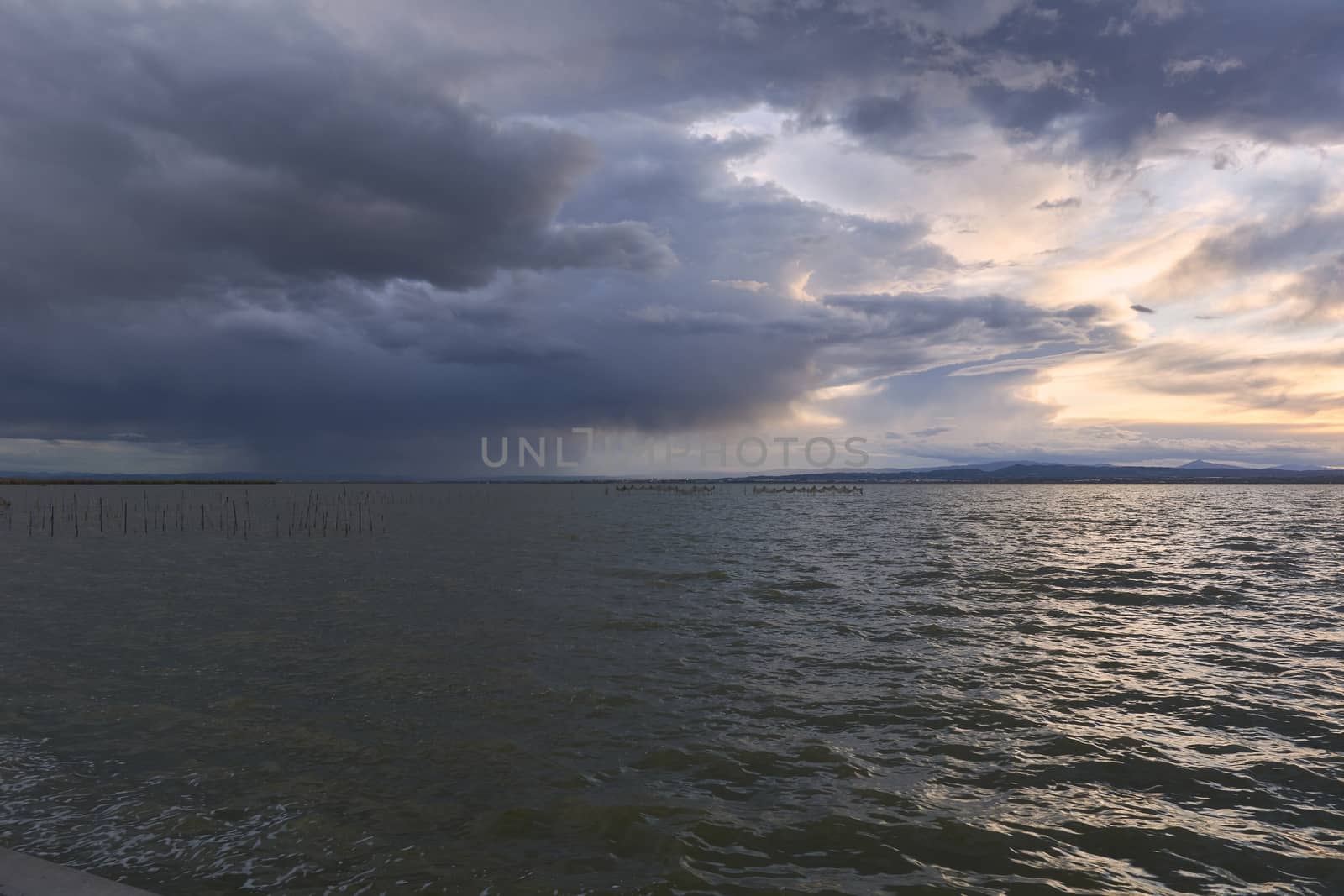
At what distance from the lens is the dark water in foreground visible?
931 centimetres

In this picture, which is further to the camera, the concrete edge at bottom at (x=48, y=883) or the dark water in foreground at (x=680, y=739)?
the dark water in foreground at (x=680, y=739)

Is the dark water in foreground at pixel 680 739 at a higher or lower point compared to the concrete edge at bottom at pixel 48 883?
lower

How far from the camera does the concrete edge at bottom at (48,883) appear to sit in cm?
636

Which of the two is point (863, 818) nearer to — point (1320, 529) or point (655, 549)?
point (655, 549)

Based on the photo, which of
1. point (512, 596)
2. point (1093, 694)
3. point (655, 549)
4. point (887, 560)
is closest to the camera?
point (1093, 694)

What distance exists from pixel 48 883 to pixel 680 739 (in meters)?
9.87

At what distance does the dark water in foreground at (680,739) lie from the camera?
931cm

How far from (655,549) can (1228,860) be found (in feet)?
156

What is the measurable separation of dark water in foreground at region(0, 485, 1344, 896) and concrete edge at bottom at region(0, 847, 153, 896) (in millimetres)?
2119

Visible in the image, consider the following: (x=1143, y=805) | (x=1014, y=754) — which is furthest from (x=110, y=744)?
(x=1143, y=805)

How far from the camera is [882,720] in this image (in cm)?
1503

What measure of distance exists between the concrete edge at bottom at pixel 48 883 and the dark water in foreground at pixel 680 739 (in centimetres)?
212

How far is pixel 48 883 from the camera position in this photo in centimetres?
653

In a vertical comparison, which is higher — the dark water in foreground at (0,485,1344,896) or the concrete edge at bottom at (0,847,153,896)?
the concrete edge at bottom at (0,847,153,896)
